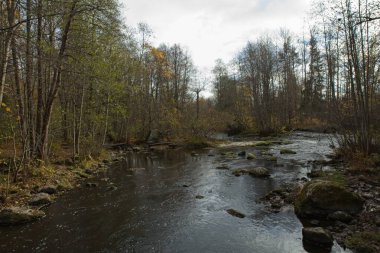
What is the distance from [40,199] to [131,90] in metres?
16.0

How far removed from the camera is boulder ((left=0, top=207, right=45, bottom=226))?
24.3ft

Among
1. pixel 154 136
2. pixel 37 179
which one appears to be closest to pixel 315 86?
pixel 154 136

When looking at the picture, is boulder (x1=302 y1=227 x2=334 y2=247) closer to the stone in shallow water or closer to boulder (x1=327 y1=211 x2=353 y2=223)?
boulder (x1=327 y1=211 x2=353 y2=223)

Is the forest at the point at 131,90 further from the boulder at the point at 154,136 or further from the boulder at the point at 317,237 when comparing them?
the boulder at the point at 317,237

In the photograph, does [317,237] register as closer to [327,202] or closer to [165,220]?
[327,202]

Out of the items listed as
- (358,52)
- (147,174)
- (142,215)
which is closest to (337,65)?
(358,52)

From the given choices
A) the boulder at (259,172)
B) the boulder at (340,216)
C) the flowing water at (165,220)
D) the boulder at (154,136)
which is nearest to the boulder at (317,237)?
the flowing water at (165,220)

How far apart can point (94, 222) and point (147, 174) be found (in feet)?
21.7

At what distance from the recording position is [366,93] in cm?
1215

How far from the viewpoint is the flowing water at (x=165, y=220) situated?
6.29 m

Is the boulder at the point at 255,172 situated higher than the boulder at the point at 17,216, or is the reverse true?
the boulder at the point at 255,172

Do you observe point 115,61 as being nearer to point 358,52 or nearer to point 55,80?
point 55,80

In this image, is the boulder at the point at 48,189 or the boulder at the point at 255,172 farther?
the boulder at the point at 255,172

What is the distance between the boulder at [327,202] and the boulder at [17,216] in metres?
7.63
